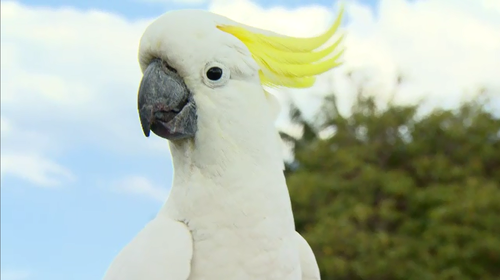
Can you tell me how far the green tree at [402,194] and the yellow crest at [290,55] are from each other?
748 cm

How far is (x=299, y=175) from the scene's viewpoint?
37.6ft

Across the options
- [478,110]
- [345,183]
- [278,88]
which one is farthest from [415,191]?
[278,88]

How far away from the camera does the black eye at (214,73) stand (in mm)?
2154

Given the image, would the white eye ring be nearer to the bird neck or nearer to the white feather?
the bird neck

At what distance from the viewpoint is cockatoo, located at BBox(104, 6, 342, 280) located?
216 centimetres

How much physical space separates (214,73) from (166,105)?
0.64 ft

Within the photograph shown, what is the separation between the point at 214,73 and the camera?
216 centimetres

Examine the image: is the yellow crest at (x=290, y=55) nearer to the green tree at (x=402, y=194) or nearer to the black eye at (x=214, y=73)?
the black eye at (x=214, y=73)

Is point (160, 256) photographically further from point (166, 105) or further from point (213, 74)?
point (213, 74)

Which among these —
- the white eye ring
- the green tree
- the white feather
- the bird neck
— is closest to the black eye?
the white eye ring

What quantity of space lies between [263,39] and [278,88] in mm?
210

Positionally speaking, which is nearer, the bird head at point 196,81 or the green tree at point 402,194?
the bird head at point 196,81

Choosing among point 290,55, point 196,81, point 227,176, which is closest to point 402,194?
point 290,55

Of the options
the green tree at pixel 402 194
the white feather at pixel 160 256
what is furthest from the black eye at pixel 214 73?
the green tree at pixel 402 194
